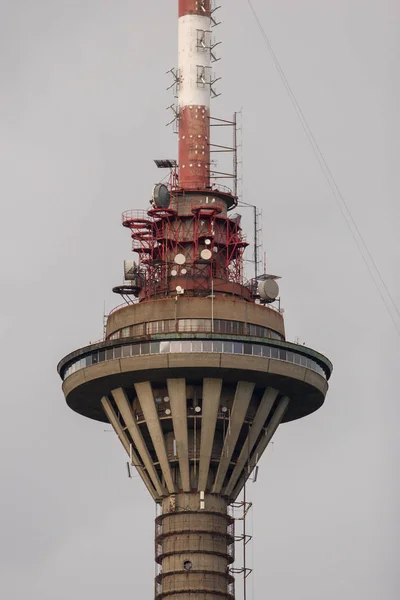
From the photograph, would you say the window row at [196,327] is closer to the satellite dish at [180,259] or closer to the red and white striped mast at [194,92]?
the satellite dish at [180,259]

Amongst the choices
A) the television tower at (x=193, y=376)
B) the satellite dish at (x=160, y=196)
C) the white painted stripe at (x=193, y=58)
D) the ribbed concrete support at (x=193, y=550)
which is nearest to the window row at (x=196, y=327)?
the television tower at (x=193, y=376)

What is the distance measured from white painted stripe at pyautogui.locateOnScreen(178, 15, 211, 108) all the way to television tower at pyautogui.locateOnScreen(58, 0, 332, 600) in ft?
26.5

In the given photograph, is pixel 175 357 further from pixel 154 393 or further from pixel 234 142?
pixel 234 142

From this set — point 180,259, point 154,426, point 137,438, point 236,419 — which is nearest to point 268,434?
point 236,419

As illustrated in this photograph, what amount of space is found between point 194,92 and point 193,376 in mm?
25472

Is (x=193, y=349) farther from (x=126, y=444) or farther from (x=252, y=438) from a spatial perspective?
(x=126, y=444)

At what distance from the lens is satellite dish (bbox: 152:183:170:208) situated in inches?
6865

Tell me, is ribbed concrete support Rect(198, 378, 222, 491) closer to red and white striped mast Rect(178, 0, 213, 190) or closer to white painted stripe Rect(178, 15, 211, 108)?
red and white striped mast Rect(178, 0, 213, 190)

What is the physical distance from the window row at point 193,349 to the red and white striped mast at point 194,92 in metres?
15.8

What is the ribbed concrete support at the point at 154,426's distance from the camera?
169625 mm

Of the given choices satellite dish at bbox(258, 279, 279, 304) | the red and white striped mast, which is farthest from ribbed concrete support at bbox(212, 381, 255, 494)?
the red and white striped mast

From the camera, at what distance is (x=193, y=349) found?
168m

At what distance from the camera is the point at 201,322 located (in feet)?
560

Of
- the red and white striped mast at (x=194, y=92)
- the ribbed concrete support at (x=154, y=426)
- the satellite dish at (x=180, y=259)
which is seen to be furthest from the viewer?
the red and white striped mast at (x=194, y=92)
